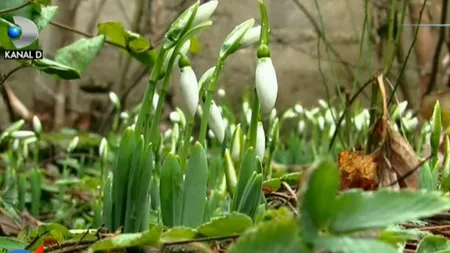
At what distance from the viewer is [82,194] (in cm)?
181

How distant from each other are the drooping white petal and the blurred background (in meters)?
0.39

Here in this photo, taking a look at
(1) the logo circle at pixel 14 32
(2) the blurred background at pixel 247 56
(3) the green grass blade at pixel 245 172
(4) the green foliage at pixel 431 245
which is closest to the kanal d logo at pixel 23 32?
(1) the logo circle at pixel 14 32

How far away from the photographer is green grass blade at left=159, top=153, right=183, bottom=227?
2.00 ft

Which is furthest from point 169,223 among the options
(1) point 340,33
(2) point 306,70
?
(2) point 306,70

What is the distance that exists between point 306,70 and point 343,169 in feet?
6.90

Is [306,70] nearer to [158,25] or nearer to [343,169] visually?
[158,25]

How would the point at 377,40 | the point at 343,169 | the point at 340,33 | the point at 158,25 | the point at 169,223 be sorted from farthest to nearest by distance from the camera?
the point at 158,25
the point at 340,33
the point at 377,40
the point at 343,169
the point at 169,223

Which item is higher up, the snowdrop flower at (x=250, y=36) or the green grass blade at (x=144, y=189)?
the snowdrop flower at (x=250, y=36)

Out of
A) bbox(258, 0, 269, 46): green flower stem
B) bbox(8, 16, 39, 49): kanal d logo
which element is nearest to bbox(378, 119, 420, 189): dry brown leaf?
bbox(258, 0, 269, 46): green flower stem

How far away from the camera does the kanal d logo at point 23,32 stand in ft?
2.80

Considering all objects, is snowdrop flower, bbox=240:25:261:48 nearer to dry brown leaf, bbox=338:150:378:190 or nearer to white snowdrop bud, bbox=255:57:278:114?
white snowdrop bud, bbox=255:57:278:114

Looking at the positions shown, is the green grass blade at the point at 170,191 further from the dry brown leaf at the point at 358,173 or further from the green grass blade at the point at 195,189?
the dry brown leaf at the point at 358,173

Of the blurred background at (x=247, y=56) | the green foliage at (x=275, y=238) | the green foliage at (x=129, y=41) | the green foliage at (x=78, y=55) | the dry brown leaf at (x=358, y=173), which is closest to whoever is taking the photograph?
the green foliage at (x=275, y=238)

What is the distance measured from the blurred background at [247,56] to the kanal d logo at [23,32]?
0.25 m
